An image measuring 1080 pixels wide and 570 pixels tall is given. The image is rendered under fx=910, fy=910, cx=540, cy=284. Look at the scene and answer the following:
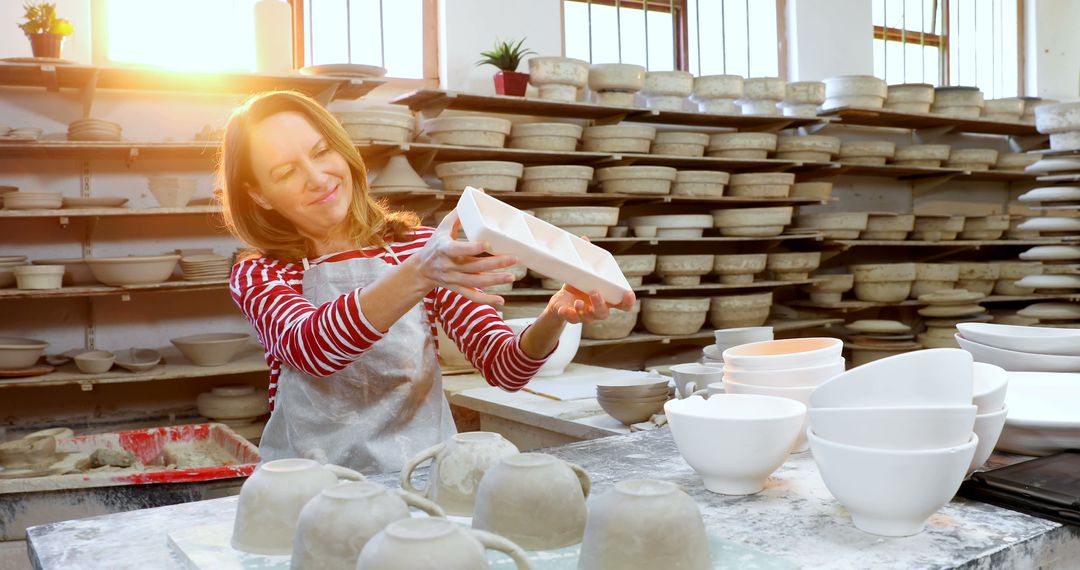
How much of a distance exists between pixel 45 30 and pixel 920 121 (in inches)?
218

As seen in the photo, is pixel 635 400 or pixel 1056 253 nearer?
pixel 635 400

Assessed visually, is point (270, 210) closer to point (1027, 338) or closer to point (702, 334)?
point (1027, 338)

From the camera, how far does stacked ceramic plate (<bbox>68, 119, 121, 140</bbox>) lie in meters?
3.92

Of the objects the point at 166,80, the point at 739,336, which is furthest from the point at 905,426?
the point at 166,80

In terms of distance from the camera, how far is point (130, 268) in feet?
13.3

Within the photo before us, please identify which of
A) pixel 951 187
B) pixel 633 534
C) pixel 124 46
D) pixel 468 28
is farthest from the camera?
pixel 951 187

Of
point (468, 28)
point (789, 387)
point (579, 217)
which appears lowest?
point (789, 387)

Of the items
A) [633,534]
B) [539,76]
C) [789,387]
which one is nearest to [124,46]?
[539,76]

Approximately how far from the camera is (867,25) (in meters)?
6.68

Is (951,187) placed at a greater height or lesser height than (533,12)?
lesser

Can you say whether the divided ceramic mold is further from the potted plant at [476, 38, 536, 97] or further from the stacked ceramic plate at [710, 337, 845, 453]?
the potted plant at [476, 38, 536, 97]

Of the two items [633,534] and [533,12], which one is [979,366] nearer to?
[633,534]

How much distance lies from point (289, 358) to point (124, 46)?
334 centimetres

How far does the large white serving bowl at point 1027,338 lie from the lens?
1912 millimetres
